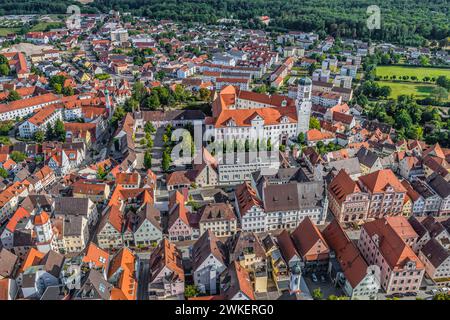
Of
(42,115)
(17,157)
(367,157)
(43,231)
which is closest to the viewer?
(43,231)

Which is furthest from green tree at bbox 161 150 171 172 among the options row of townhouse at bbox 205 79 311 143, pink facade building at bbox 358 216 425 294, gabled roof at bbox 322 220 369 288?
pink facade building at bbox 358 216 425 294

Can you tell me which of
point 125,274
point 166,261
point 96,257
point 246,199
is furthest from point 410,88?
point 96,257

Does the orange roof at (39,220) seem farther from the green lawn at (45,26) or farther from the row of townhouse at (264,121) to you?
the green lawn at (45,26)

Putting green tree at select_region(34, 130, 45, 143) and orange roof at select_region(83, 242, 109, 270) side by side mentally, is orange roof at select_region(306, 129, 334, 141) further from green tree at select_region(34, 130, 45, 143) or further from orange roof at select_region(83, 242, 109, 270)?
green tree at select_region(34, 130, 45, 143)

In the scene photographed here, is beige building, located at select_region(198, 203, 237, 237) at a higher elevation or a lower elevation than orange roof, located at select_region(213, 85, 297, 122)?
lower

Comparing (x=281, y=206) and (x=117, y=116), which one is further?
(x=117, y=116)

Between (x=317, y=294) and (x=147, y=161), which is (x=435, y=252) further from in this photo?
(x=147, y=161)
